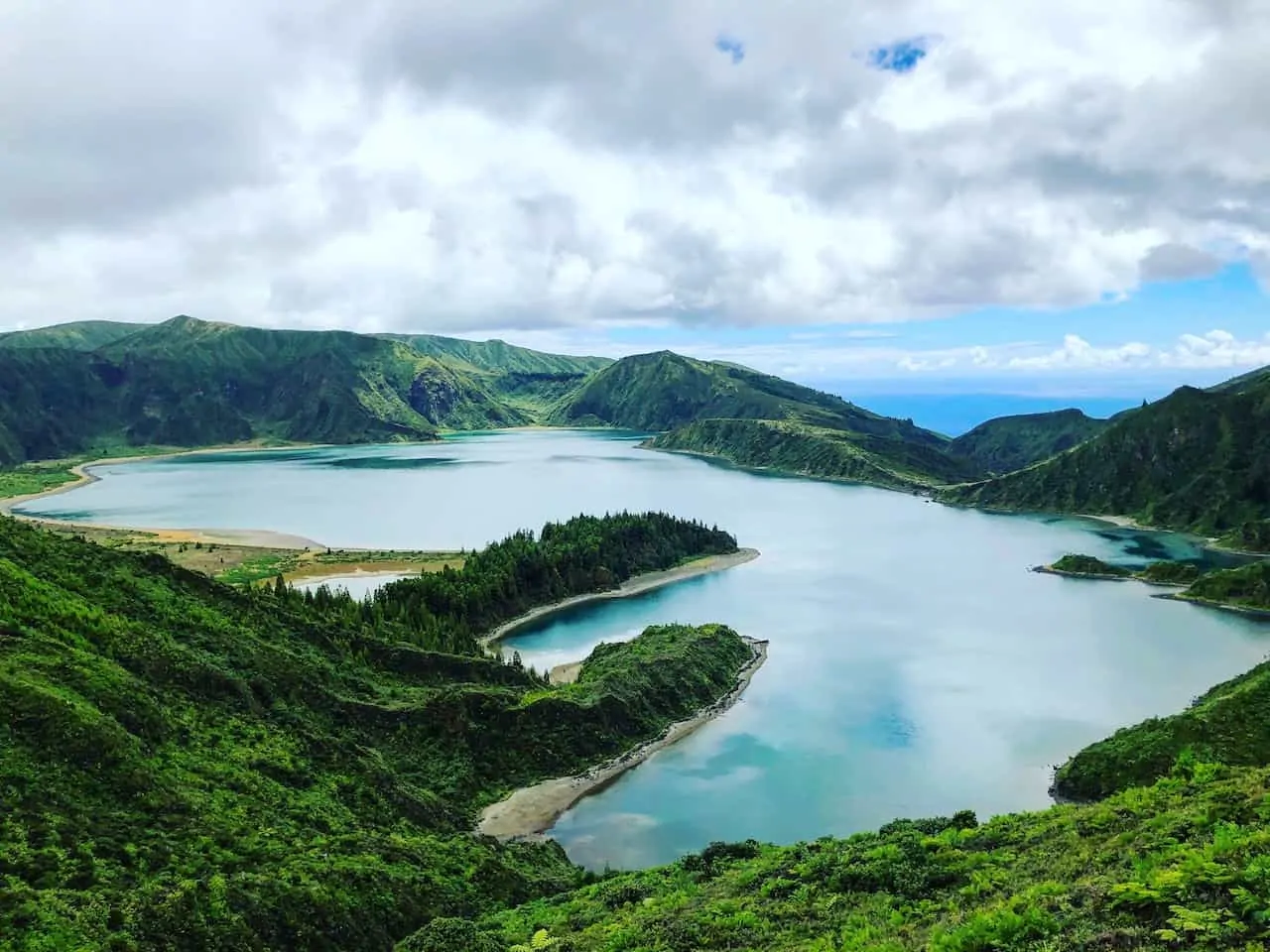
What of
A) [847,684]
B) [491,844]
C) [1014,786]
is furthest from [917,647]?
[491,844]

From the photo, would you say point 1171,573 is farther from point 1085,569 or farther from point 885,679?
point 885,679

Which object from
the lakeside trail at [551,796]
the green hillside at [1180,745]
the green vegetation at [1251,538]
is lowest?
the lakeside trail at [551,796]

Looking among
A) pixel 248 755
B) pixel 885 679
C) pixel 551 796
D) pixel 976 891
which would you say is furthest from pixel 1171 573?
pixel 248 755

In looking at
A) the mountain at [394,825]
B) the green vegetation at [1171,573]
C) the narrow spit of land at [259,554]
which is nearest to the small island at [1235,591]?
the green vegetation at [1171,573]

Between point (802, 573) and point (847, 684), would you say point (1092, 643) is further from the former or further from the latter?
point (802, 573)

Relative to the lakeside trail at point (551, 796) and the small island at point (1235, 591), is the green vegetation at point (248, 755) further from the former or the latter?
the small island at point (1235, 591)

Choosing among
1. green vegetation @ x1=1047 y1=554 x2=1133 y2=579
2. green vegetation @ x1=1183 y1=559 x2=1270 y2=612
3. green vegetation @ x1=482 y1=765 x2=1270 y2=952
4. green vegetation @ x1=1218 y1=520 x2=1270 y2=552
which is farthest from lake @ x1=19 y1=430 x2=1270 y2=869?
green vegetation @ x1=482 y1=765 x2=1270 y2=952

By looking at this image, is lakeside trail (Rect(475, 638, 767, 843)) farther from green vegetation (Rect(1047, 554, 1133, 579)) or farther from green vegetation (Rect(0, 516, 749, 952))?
green vegetation (Rect(1047, 554, 1133, 579))
